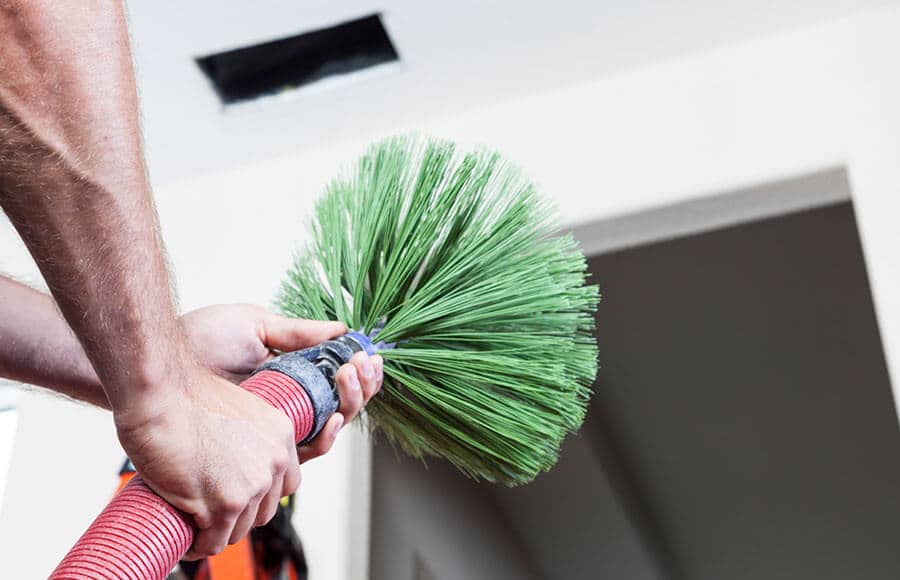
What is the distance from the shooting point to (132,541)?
1.81 ft

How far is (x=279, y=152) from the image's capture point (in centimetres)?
203

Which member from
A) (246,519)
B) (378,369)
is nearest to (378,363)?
(378,369)

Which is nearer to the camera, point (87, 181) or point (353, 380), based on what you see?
point (87, 181)

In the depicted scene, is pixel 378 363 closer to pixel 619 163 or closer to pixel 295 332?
pixel 295 332

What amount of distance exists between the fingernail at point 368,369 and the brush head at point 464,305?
84 millimetres

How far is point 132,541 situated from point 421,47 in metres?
1.35

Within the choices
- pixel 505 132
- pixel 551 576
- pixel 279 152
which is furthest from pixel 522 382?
pixel 551 576

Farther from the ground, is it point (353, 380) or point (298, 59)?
point (298, 59)

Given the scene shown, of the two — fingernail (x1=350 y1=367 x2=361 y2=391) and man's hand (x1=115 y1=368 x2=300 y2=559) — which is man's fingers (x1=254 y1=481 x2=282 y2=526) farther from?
fingernail (x1=350 y1=367 x2=361 y2=391)

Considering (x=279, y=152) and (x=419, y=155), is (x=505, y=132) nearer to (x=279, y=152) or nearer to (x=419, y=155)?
(x=279, y=152)

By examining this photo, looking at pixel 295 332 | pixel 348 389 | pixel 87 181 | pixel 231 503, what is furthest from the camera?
pixel 295 332

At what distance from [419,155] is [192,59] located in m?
0.99

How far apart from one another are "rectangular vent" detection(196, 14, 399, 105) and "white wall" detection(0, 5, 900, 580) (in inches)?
7.1

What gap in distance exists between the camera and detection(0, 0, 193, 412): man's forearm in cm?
44
